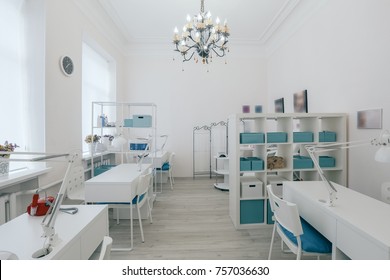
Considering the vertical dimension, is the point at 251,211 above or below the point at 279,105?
below

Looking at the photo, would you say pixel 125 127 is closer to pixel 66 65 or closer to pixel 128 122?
pixel 128 122

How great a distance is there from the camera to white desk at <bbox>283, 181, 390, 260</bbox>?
3.92 ft

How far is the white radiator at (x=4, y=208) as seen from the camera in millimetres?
2004

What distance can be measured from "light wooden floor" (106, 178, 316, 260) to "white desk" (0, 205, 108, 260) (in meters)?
1.01

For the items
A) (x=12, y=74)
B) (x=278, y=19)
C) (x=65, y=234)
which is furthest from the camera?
(x=278, y=19)

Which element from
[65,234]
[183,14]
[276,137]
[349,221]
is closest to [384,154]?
[349,221]

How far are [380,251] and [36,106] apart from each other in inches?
137

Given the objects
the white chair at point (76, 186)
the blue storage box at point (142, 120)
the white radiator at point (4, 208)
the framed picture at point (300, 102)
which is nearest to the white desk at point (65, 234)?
the white radiator at point (4, 208)

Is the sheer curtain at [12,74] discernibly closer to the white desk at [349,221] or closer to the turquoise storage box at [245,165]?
the turquoise storage box at [245,165]

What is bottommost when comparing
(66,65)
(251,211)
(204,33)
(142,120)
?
(251,211)

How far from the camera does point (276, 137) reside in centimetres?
290

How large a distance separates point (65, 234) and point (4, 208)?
1.36m

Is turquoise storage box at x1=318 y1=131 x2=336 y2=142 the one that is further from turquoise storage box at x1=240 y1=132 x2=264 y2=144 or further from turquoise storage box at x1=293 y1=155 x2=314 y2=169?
turquoise storage box at x1=240 y1=132 x2=264 y2=144

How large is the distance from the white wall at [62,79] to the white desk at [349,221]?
3.00m
